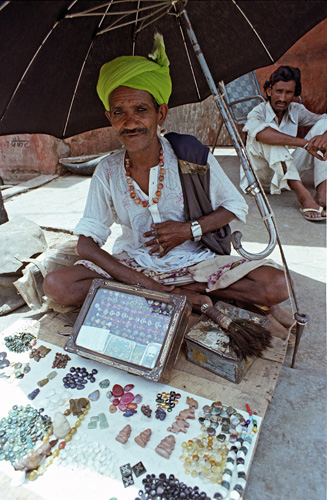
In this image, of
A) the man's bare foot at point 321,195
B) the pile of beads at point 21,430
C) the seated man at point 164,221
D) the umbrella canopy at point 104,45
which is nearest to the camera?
the pile of beads at point 21,430

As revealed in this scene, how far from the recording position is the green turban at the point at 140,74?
1914mm

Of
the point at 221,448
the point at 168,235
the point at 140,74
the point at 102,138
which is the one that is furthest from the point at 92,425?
the point at 102,138

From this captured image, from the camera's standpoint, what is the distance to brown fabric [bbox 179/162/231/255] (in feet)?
7.32

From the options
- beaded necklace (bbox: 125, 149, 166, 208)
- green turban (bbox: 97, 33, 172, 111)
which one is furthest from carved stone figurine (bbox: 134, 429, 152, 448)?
green turban (bbox: 97, 33, 172, 111)

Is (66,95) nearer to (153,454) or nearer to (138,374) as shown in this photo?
(138,374)

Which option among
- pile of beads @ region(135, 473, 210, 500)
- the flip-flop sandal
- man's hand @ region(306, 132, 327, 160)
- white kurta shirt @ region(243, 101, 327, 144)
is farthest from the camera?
white kurta shirt @ region(243, 101, 327, 144)

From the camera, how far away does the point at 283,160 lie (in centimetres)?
405

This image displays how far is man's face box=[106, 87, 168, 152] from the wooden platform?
1250 mm

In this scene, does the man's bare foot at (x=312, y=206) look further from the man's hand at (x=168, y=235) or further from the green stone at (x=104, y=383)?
the green stone at (x=104, y=383)

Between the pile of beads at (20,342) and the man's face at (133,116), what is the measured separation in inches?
52.2

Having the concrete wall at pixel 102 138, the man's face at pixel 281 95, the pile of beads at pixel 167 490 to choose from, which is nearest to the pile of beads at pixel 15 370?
the pile of beads at pixel 167 490

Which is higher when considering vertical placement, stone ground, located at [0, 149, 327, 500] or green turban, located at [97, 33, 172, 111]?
green turban, located at [97, 33, 172, 111]

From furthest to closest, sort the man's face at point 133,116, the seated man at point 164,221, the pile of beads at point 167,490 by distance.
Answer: the seated man at point 164,221 → the man's face at point 133,116 → the pile of beads at point 167,490

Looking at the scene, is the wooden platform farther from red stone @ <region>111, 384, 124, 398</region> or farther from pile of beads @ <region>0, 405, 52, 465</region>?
pile of beads @ <region>0, 405, 52, 465</region>
